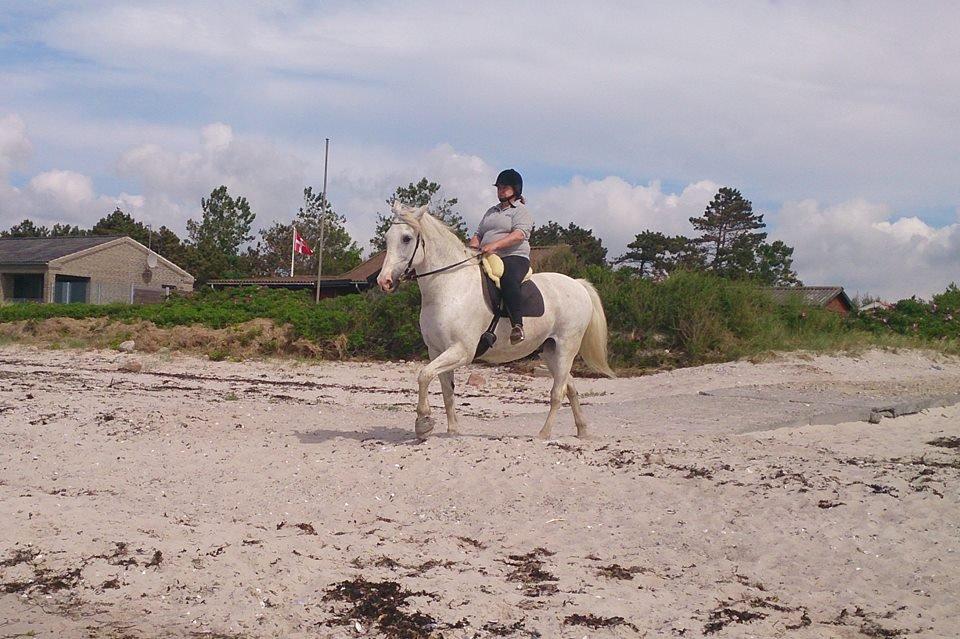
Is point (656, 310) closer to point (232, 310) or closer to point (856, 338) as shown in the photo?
point (856, 338)

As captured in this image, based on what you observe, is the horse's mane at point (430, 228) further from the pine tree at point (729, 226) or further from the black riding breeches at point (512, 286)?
the pine tree at point (729, 226)

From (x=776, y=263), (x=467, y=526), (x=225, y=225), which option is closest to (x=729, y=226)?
(x=776, y=263)

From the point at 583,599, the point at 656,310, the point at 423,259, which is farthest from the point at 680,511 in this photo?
the point at 656,310

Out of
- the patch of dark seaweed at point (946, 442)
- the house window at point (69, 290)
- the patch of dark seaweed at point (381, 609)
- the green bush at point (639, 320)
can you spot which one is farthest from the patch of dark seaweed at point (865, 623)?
the house window at point (69, 290)

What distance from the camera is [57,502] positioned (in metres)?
6.73

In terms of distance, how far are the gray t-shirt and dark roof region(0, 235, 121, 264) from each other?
137 feet

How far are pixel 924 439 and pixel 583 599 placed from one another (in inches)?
248

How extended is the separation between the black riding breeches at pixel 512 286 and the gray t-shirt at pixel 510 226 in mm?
175

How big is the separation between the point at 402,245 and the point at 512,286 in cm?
127

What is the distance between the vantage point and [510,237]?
9.20 m

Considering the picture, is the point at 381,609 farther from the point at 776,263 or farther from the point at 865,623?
the point at 776,263

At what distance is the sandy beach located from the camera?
4727mm

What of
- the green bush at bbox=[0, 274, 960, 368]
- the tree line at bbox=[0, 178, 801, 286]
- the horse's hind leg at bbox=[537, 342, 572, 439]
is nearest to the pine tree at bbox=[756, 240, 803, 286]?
the tree line at bbox=[0, 178, 801, 286]

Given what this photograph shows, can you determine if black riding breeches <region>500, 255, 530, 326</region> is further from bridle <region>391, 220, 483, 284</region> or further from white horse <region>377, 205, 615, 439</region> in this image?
bridle <region>391, 220, 483, 284</region>
